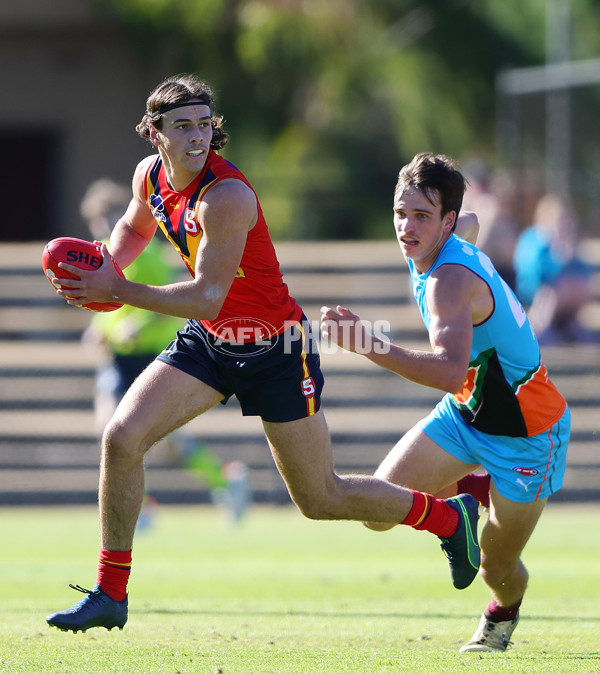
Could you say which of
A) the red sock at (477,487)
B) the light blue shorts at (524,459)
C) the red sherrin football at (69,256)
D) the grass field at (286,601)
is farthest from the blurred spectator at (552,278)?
the red sherrin football at (69,256)

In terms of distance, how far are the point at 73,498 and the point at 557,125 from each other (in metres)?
6.62

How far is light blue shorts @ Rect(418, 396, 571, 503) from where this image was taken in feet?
18.7

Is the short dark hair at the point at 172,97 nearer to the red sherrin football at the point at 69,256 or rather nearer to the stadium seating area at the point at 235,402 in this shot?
the red sherrin football at the point at 69,256

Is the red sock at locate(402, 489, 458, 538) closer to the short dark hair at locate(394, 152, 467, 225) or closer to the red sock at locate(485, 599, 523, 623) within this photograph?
the red sock at locate(485, 599, 523, 623)

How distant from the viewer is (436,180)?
18.4ft

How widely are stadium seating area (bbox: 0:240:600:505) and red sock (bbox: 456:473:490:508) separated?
7.17m

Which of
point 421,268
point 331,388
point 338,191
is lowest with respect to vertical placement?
point 331,388

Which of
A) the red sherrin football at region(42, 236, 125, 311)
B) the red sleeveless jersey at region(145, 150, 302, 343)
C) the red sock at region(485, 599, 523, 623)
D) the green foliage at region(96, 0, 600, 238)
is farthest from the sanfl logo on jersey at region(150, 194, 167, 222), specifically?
the green foliage at region(96, 0, 600, 238)

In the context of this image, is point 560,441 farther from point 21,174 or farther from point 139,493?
point 21,174

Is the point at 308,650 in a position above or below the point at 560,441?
below

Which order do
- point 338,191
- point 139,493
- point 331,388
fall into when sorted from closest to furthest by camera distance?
point 139,493, point 331,388, point 338,191

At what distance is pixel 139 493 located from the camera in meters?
5.53

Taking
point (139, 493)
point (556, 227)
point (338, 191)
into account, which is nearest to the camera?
point (139, 493)

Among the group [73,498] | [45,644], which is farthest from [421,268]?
[73,498]
